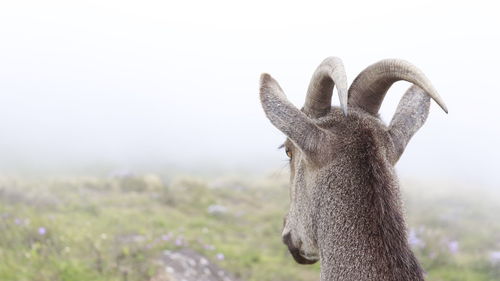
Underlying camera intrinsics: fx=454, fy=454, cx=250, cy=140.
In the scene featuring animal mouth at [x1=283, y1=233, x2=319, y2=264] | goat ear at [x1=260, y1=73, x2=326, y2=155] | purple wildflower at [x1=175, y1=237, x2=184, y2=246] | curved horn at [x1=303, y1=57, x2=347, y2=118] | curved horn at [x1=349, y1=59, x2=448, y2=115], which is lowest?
purple wildflower at [x1=175, y1=237, x2=184, y2=246]

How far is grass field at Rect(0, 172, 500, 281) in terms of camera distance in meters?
6.95

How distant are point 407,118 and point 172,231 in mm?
7512

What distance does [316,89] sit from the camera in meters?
3.15

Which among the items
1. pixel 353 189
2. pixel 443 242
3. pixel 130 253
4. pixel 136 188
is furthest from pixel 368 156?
pixel 136 188

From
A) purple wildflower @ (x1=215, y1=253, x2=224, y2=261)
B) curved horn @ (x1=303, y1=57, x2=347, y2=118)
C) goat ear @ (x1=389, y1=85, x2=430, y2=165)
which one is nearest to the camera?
curved horn @ (x1=303, y1=57, x2=347, y2=118)

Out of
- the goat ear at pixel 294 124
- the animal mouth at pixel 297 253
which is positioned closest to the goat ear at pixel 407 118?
the goat ear at pixel 294 124

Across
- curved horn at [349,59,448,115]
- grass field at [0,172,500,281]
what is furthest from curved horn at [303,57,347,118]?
grass field at [0,172,500,281]

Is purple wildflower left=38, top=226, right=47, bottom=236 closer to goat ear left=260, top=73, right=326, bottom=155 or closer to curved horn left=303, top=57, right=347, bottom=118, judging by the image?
curved horn left=303, top=57, right=347, bottom=118

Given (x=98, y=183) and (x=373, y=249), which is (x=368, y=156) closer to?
(x=373, y=249)

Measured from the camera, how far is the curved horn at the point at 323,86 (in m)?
2.76

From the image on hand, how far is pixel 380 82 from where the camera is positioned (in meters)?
3.06

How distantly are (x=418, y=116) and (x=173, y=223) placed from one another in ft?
29.3

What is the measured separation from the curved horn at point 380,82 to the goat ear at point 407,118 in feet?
0.63

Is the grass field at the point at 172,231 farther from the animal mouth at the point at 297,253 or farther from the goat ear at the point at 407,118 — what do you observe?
the animal mouth at the point at 297,253
